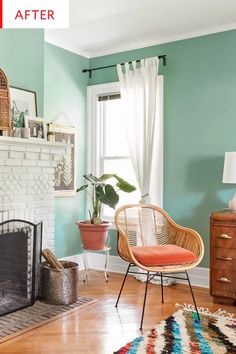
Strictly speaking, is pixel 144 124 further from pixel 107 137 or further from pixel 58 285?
pixel 58 285

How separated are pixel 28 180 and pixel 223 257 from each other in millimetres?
1752

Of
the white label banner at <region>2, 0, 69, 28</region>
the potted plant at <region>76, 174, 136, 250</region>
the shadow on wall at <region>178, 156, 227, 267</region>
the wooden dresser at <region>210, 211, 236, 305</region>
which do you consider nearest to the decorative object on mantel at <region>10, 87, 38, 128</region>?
the white label banner at <region>2, 0, 69, 28</region>

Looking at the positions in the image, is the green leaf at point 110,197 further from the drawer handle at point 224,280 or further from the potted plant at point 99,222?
the drawer handle at point 224,280

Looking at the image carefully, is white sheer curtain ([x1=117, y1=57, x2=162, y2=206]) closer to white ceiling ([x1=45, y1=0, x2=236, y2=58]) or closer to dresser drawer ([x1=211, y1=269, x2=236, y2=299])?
white ceiling ([x1=45, y1=0, x2=236, y2=58])

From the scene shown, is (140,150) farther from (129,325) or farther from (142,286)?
(129,325)

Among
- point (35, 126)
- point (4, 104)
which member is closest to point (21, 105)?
point (35, 126)

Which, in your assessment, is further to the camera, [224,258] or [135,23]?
[135,23]

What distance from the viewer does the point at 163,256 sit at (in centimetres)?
295

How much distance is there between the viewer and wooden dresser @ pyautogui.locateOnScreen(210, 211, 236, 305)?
3268mm

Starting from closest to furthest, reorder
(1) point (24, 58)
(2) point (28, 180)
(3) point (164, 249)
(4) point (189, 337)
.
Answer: (4) point (189, 337), (3) point (164, 249), (2) point (28, 180), (1) point (24, 58)

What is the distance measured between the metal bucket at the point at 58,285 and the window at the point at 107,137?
1.44 metres

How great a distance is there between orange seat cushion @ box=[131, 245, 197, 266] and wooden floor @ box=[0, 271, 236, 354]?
0.43 meters

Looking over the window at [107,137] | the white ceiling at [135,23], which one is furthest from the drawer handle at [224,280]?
the white ceiling at [135,23]

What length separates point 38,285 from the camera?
337cm
